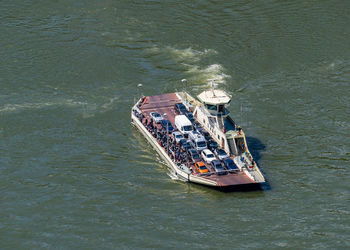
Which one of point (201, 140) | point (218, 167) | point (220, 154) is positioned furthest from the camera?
point (201, 140)

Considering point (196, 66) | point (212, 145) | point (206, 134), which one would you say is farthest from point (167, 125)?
point (196, 66)

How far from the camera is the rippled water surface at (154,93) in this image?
76.2 meters

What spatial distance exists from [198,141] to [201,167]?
6.88 metres

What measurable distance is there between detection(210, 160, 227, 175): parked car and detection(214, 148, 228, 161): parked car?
6.25 ft

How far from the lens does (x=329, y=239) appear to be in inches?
2876

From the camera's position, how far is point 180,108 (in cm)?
10581

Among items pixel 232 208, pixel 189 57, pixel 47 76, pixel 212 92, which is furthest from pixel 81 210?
pixel 189 57

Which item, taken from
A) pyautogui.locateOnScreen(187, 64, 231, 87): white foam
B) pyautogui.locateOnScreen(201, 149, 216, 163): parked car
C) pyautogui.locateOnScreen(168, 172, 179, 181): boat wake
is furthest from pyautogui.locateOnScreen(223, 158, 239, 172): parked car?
pyautogui.locateOnScreen(187, 64, 231, 87): white foam

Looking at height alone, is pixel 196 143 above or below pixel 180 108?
below

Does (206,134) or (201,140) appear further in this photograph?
(206,134)

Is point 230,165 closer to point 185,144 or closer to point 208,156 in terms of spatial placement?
point 208,156

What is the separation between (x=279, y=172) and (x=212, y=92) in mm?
17560

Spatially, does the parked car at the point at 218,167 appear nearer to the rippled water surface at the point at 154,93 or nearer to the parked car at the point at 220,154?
the parked car at the point at 220,154

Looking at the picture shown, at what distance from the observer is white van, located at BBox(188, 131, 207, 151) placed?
3627 inches
